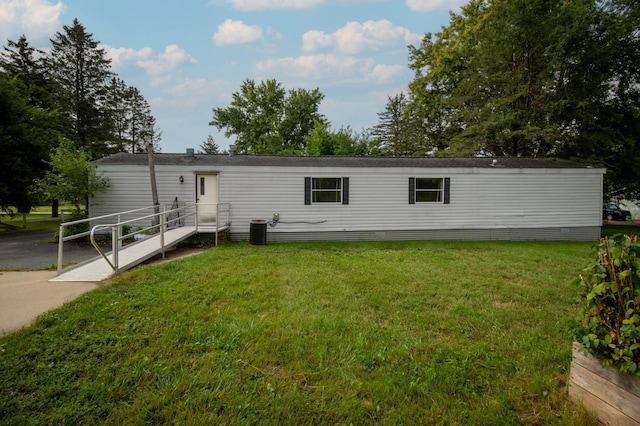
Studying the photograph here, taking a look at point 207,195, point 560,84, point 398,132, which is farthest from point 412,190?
point 398,132

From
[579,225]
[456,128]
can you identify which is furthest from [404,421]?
[456,128]

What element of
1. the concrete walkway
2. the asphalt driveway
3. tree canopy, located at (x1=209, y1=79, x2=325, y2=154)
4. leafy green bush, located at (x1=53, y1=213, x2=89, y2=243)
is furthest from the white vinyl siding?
tree canopy, located at (x1=209, y1=79, x2=325, y2=154)

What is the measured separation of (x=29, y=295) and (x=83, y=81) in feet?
79.1

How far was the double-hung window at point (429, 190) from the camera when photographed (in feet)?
35.1

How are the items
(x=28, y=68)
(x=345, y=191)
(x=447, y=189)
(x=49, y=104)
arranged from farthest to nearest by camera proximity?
(x=28, y=68) < (x=49, y=104) < (x=447, y=189) < (x=345, y=191)

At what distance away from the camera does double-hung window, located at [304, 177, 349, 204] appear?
1038 centimetres

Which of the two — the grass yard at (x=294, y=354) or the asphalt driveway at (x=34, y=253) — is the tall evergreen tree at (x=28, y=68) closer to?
the asphalt driveway at (x=34, y=253)

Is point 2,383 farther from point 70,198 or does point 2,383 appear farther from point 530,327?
point 70,198

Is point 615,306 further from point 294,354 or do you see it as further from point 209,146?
point 209,146

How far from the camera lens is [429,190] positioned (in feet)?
35.6

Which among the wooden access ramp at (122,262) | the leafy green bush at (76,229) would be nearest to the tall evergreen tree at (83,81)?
the leafy green bush at (76,229)

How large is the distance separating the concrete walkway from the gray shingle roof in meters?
5.56

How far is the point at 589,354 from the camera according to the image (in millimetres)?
2100

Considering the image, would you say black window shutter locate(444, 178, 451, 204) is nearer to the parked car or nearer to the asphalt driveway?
the asphalt driveway
